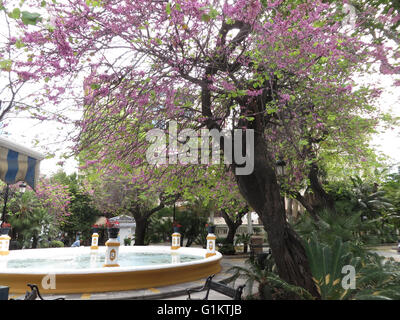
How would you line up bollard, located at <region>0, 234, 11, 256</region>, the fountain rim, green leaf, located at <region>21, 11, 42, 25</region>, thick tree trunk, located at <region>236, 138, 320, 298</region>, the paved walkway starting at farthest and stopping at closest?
1. bollard, located at <region>0, 234, 11, 256</region>
2. the fountain rim
3. the paved walkway
4. thick tree trunk, located at <region>236, 138, 320, 298</region>
5. green leaf, located at <region>21, 11, 42, 25</region>

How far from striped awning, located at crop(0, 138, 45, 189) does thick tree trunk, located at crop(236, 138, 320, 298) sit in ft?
16.1

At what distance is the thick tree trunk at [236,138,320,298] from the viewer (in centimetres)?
675

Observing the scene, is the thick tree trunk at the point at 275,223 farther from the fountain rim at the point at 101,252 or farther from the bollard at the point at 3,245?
the bollard at the point at 3,245

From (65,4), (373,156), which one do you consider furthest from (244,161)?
(373,156)

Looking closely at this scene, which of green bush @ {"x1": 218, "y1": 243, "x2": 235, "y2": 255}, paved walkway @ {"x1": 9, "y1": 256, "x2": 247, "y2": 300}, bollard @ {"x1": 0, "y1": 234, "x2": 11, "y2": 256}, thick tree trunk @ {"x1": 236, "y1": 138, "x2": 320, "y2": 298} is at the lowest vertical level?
green bush @ {"x1": 218, "y1": 243, "x2": 235, "y2": 255}

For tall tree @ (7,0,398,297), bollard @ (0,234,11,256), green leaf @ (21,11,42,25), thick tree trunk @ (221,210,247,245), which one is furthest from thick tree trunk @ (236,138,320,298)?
thick tree trunk @ (221,210,247,245)

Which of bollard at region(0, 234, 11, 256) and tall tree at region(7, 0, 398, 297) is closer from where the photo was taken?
tall tree at region(7, 0, 398, 297)

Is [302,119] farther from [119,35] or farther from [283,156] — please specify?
[119,35]

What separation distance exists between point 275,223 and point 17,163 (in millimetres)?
6070

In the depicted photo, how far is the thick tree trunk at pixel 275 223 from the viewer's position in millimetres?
6746

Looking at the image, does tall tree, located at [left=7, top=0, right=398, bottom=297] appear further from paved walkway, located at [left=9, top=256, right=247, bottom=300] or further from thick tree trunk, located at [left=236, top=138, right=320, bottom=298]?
paved walkway, located at [left=9, top=256, right=247, bottom=300]

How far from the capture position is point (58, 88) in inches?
239

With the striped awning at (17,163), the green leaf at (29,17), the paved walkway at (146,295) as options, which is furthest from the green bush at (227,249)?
the green leaf at (29,17)

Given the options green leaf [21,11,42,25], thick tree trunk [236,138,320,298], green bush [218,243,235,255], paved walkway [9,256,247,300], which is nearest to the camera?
green leaf [21,11,42,25]
